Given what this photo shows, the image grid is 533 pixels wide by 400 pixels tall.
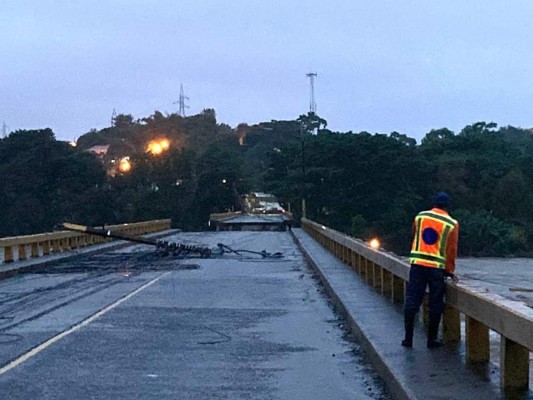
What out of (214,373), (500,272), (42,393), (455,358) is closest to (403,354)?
(455,358)

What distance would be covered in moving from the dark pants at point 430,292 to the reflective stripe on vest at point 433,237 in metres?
0.09

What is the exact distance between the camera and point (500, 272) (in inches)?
1070

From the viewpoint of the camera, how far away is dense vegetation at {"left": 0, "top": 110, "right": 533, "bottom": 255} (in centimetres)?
7538

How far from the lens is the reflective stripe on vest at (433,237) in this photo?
10797 mm

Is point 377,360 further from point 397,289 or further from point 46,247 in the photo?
point 46,247

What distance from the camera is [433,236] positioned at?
10859 mm

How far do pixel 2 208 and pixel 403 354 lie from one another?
2709 inches

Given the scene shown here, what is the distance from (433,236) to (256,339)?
3.91m

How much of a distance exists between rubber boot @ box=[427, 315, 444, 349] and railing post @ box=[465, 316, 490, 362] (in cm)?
72

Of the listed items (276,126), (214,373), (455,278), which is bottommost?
(214,373)

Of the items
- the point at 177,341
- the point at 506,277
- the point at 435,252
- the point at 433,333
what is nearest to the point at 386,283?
the point at 177,341

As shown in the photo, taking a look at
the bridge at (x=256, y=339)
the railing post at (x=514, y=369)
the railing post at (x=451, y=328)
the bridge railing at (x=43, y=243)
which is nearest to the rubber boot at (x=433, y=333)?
the bridge at (x=256, y=339)

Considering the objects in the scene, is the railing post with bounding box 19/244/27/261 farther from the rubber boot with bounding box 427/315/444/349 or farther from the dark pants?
the rubber boot with bounding box 427/315/444/349

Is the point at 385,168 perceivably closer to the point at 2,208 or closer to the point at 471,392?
the point at 2,208
